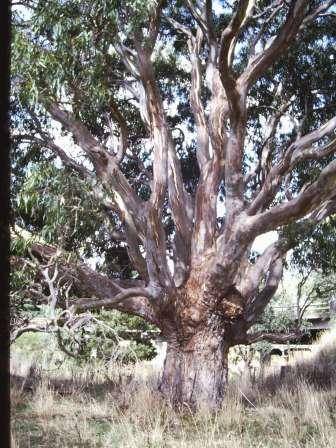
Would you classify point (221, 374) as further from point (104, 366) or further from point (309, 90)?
point (309, 90)

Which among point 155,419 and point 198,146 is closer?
point 155,419

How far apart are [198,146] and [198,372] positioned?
3.41 m

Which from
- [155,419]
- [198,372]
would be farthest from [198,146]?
[155,419]

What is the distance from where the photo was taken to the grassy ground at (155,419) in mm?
5215

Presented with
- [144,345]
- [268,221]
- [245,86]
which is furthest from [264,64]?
[144,345]

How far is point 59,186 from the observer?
261 inches

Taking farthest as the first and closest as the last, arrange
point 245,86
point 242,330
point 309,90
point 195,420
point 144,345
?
point 144,345
point 309,90
point 242,330
point 245,86
point 195,420

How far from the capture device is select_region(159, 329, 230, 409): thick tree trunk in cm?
736

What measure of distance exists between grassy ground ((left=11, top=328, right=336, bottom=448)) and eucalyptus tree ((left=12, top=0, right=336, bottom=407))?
702 millimetres

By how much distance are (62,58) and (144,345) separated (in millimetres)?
8280

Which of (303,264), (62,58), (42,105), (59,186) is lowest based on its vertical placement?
(303,264)

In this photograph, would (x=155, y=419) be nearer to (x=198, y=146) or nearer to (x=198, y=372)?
(x=198, y=372)

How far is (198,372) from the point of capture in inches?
293

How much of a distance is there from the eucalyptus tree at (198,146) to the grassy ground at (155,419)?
2.30 ft
